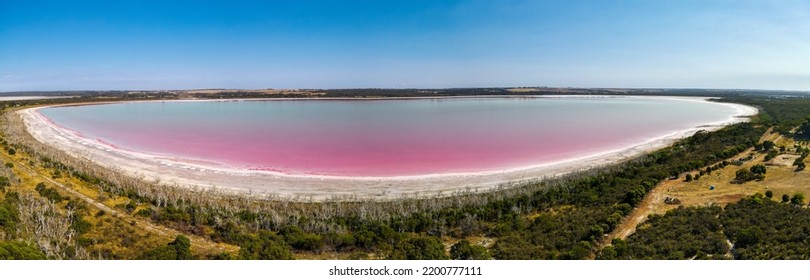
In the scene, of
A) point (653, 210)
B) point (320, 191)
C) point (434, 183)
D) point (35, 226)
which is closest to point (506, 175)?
point (434, 183)

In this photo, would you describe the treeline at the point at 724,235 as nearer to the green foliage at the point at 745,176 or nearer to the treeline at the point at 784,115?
the green foliage at the point at 745,176

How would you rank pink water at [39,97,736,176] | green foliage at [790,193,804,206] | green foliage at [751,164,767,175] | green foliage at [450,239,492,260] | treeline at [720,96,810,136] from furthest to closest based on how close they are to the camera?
1. treeline at [720,96,810,136]
2. pink water at [39,97,736,176]
3. green foliage at [751,164,767,175]
4. green foliage at [790,193,804,206]
5. green foliage at [450,239,492,260]

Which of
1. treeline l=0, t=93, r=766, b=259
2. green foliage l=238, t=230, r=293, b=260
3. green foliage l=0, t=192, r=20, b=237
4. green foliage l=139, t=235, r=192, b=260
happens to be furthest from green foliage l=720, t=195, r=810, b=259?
green foliage l=0, t=192, r=20, b=237

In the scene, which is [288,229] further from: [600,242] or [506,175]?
[506,175]

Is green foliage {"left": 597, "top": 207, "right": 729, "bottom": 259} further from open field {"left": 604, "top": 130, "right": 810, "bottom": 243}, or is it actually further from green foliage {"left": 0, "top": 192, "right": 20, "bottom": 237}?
green foliage {"left": 0, "top": 192, "right": 20, "bottom": 237}

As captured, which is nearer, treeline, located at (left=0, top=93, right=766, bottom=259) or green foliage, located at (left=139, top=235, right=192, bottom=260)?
green foliage, located at (left=139, top=235, right=192, bottom=260)

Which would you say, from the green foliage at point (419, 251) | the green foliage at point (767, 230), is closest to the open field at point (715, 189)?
the green foliage at point (767, 230)
